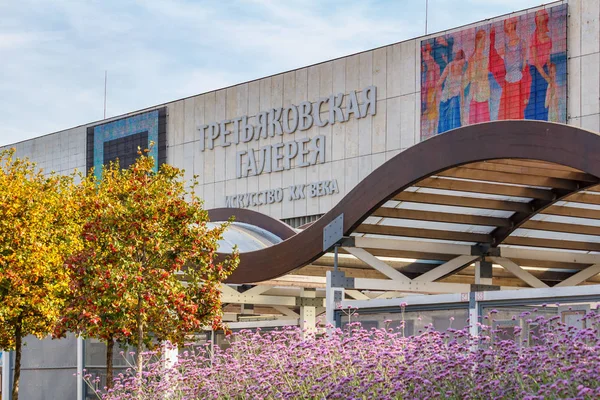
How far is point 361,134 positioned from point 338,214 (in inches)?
1127

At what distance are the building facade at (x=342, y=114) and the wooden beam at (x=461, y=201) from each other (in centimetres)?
723

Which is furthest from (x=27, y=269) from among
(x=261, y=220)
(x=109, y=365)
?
(x=261, y=220)

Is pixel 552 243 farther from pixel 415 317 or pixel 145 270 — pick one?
pixel 145 270

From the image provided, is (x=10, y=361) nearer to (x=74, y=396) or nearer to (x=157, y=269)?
(x=74, y=396)

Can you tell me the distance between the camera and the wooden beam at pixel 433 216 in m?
17.6

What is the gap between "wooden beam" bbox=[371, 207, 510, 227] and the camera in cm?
1759

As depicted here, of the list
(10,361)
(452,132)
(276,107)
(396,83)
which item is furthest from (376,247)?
(276,107)

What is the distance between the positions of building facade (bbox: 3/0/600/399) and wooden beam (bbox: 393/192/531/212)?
23.7ft

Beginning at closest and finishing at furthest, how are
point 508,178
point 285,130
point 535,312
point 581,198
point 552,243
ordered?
point 535,312 → point 508,178 → point 581,198 → point 552,243 → point 285,130

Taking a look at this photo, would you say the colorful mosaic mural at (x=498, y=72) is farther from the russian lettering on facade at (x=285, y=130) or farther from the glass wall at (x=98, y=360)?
the glass wall at (x=98, y=360)

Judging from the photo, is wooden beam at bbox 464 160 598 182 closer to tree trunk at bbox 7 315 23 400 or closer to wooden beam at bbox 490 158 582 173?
wooden beam at bbox 490 158 582 173

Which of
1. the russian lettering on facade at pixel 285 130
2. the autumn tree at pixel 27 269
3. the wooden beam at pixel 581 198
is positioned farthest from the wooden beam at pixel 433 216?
the russian lettering on facade at pixel 285 130

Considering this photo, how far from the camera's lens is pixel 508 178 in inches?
637

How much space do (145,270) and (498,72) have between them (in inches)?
994
